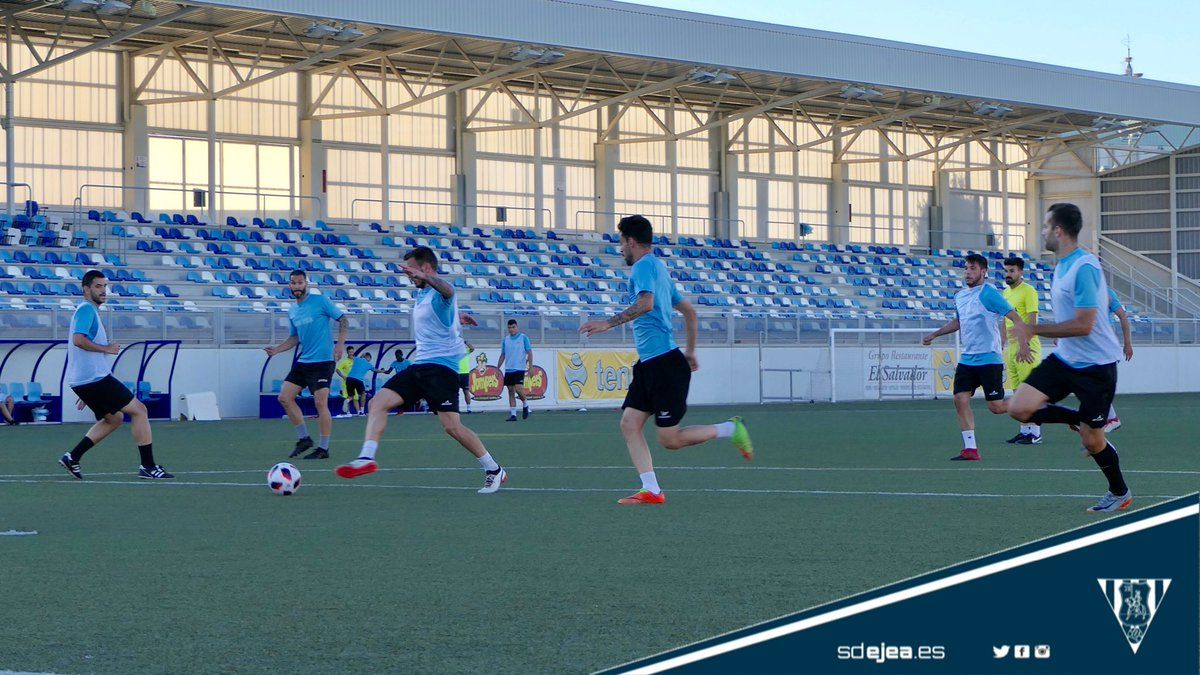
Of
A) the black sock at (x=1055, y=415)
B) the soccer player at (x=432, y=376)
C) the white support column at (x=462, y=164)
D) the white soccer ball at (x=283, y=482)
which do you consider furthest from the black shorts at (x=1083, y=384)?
the white support column at (x=462, y=164)

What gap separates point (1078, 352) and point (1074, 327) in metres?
0.26

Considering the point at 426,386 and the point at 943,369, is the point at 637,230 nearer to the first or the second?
the point at 426,386

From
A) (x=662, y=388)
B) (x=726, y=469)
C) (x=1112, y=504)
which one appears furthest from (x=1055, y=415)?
(x=726, y=469)

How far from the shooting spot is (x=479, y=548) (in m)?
8.59

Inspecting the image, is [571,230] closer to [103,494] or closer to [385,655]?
[103,494]

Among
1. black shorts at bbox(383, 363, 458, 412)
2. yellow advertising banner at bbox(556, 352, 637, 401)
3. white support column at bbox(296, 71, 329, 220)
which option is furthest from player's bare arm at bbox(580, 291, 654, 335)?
white support column at bbox(296, 71, 329, 220)

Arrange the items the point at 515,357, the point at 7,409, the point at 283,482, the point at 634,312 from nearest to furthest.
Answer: the point at 634,312 → the point at 283,482 → the point at 7,409 → the point at 515,357

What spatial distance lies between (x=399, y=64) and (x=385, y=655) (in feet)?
126

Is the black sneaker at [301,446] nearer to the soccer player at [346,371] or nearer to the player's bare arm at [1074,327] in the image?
the player's bare arm at [1074,327]

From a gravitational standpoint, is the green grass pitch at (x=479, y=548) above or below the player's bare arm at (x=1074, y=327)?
below

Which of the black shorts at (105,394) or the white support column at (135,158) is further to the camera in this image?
the white support column at (135,158)

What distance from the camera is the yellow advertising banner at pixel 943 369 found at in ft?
127

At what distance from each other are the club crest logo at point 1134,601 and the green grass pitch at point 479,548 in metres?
2.64

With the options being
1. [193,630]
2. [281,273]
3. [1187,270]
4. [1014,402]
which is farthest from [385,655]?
[1187,270]
